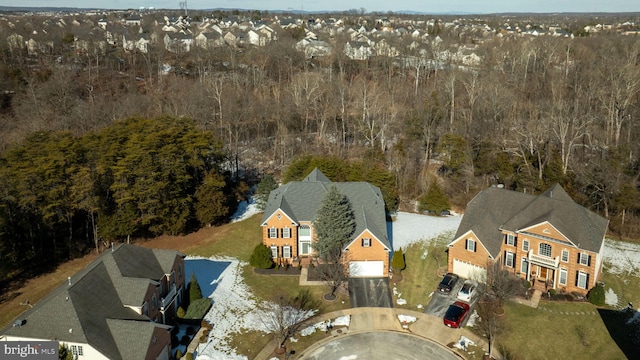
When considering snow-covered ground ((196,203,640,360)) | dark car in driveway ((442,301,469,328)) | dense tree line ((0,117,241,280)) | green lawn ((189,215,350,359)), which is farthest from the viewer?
dense tree line ((0,117,241,280))

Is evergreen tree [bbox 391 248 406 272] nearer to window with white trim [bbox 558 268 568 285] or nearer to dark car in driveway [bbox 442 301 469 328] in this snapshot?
dark car in driveway [bbox 442 301 469 328]

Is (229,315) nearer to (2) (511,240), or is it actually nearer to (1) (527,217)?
(2) (511,240)

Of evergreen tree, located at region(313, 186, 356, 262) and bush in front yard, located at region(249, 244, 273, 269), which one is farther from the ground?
evergreen tree, located at region(313, 186, 356, 262)

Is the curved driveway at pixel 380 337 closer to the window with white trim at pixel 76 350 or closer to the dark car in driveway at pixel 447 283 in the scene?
the dark car in driveway at pixel 447 283

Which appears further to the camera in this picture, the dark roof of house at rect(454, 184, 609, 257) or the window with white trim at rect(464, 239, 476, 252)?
the window with white trim at rect(464, 239, 476, 252)

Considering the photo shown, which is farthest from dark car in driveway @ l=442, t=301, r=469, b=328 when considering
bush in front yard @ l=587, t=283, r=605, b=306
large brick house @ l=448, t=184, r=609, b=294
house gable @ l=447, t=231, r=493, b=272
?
bush in front yard @ l=587, t=283, r=605, b=306

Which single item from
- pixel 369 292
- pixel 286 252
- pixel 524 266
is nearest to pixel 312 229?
pixel 286 252

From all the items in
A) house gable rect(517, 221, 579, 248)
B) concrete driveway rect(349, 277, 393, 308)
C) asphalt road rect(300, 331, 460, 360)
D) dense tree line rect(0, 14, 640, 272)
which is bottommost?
asphalt road rect(300, 331, 460, 360)
